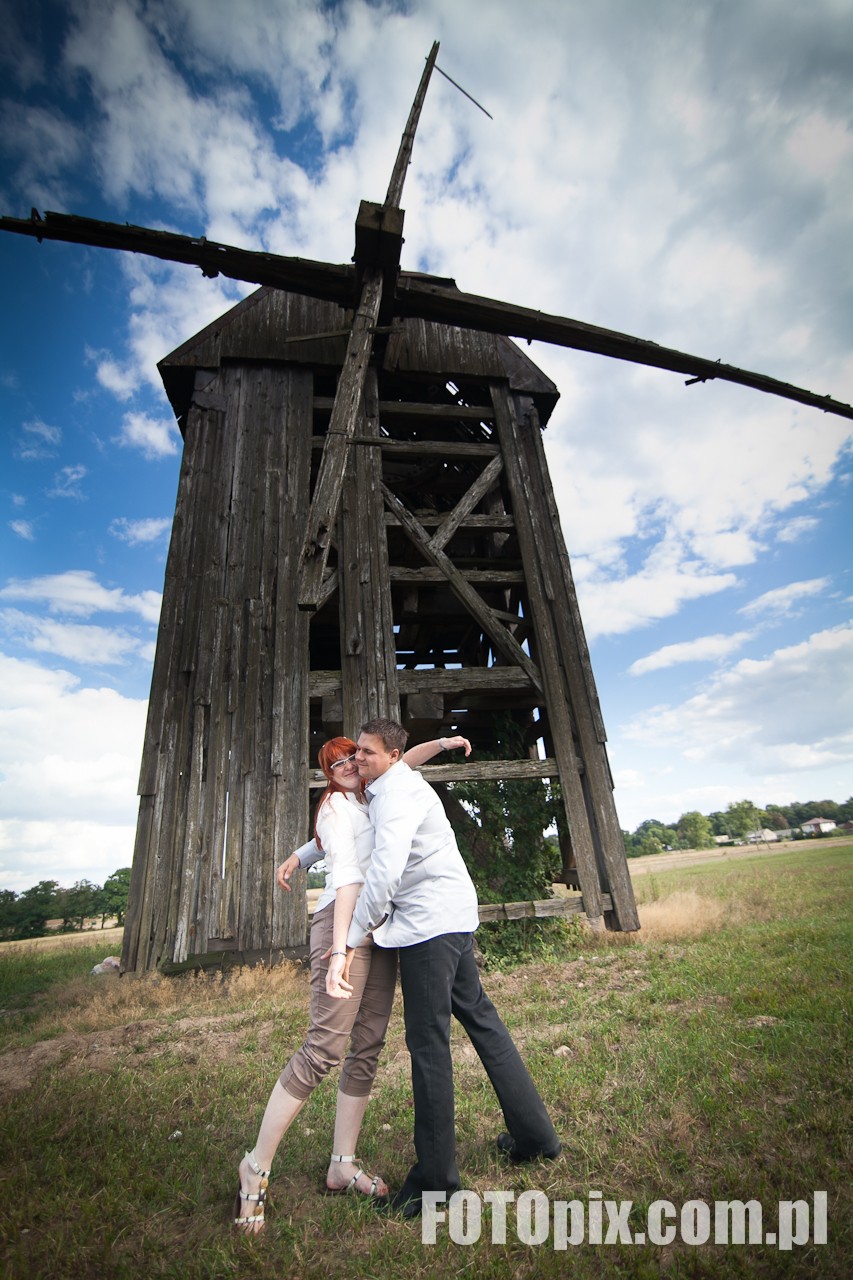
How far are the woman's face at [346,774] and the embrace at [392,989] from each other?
0.07 meters

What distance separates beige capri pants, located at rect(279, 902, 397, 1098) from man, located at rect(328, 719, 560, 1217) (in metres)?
0.13

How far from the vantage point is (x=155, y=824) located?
667 centimetres

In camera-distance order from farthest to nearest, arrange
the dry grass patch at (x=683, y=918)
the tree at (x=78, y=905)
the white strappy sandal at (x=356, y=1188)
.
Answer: the tree at (x=78, y=905), the dry grass patch at (x=683, y=918), the white strappy sandal at (x=356, y=1188)

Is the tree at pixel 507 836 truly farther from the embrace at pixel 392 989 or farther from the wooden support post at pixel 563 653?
the embrace at pixel 392 989

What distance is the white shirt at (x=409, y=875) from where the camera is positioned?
2.56m

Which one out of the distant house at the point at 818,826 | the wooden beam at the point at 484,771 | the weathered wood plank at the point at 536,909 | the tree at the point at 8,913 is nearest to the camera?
the weathered wood plank at the point at 536,909

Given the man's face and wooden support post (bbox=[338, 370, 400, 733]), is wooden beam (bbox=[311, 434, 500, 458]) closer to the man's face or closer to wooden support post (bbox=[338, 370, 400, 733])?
wooden support post (bbox=[338, 370, 400, 733])

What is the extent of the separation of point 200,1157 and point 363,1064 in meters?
1.01

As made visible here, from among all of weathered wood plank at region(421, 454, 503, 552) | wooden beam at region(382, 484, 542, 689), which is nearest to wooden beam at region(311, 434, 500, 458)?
weathered wood plank at region(421, 454, 503, 552)

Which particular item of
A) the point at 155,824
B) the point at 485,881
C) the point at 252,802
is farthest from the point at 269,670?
the point at 485,881

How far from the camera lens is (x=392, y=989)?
2.81m

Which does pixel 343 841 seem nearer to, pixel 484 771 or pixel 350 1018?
pixel 350 1018

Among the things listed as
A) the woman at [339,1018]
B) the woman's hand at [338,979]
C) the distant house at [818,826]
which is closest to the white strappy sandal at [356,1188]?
the woman at [339,1018]

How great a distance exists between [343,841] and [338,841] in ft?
0.08
